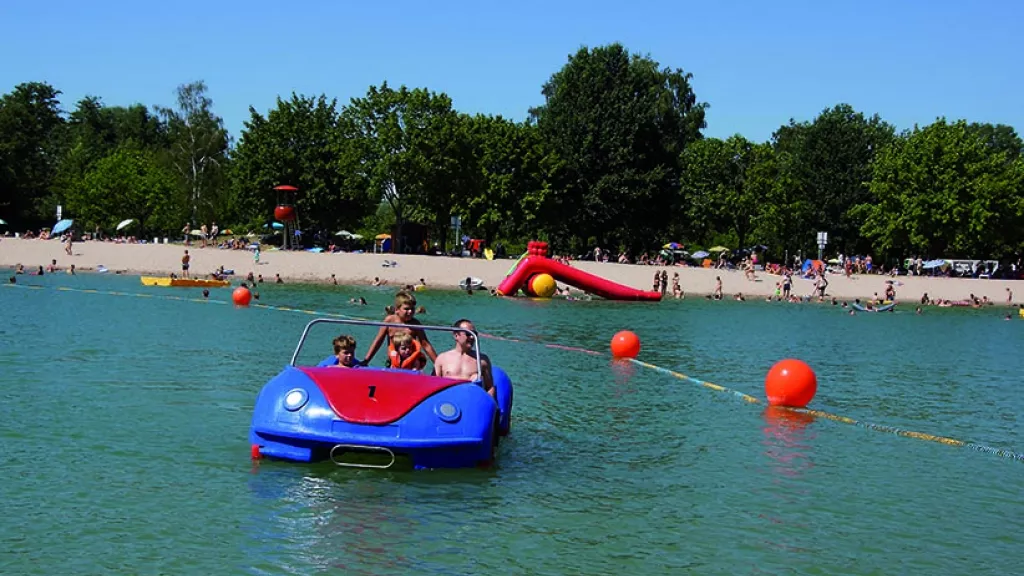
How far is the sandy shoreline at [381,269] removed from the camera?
220 ft

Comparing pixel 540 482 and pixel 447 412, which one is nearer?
pixel 447 412

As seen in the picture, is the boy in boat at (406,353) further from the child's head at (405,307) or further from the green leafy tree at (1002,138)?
the green leafy tree at (1002,138)

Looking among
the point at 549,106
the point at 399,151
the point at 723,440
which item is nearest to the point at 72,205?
the point at 399,151

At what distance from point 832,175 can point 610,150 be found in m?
17.5

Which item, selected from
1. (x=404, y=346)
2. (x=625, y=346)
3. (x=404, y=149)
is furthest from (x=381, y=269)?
(x=404, y=346)

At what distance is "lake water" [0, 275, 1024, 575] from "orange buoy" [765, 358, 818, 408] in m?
0.43

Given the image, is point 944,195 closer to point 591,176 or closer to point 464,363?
point 591,176

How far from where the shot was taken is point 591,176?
85812mm

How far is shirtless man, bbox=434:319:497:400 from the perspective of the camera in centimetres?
1387

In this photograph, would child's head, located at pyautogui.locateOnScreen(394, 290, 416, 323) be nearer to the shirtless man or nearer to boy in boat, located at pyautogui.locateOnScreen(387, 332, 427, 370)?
boy in boat, located at pyautogui.locateOnScreen(387, 332, 427, 370)

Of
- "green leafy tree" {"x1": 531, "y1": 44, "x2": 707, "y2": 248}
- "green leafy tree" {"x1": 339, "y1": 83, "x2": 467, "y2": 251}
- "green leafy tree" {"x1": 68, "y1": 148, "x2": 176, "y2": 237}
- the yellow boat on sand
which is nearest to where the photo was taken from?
the yellow boat on sand

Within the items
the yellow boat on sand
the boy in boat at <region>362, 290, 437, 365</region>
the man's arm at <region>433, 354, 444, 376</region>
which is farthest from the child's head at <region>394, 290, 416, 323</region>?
the yellow boat on sand

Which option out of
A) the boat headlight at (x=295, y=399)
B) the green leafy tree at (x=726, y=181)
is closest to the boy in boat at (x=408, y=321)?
the boat headlight at (x=295, y=399)

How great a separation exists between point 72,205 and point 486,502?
297 ft
